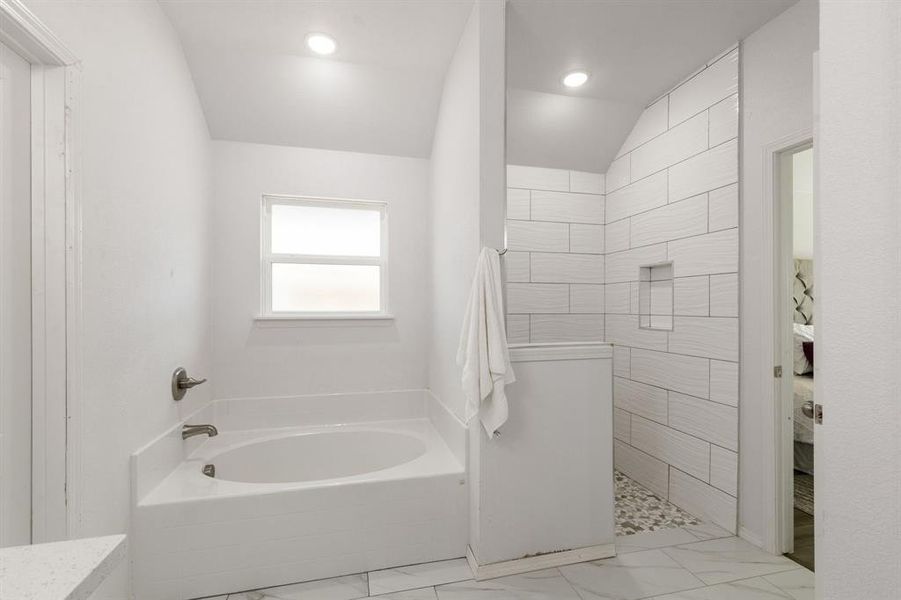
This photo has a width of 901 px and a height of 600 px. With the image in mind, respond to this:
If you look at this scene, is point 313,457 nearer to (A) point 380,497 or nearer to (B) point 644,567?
(A) point 380,497

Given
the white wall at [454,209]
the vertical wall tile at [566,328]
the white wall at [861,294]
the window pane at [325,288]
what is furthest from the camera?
the vertical wall tile at [566,328]

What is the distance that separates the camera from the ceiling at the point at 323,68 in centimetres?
196

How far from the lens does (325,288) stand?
9.31 ft

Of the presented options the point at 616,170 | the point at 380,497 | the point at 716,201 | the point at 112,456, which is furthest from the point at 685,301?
the point at 112,456

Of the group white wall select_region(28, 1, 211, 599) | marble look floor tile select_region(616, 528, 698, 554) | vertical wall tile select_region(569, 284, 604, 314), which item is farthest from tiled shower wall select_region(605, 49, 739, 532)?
white wall select_region(28, 1, 211, 599)

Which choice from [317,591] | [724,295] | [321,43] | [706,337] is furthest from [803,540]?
[321,43]

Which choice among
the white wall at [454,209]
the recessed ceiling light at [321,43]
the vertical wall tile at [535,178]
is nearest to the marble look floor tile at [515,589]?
the white wall at [454,209]

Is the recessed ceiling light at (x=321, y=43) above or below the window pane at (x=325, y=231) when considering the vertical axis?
above

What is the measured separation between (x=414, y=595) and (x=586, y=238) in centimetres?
248

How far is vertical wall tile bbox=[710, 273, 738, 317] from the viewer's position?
2.08m

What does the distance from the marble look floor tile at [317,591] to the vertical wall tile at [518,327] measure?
1.68m

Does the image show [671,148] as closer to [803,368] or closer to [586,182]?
[586,182]

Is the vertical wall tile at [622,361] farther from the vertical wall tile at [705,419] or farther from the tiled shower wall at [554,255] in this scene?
the vertical wall tile at [705,419]

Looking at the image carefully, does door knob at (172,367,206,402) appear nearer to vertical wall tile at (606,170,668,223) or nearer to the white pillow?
vertical wall tile at (606,170,668,223)
